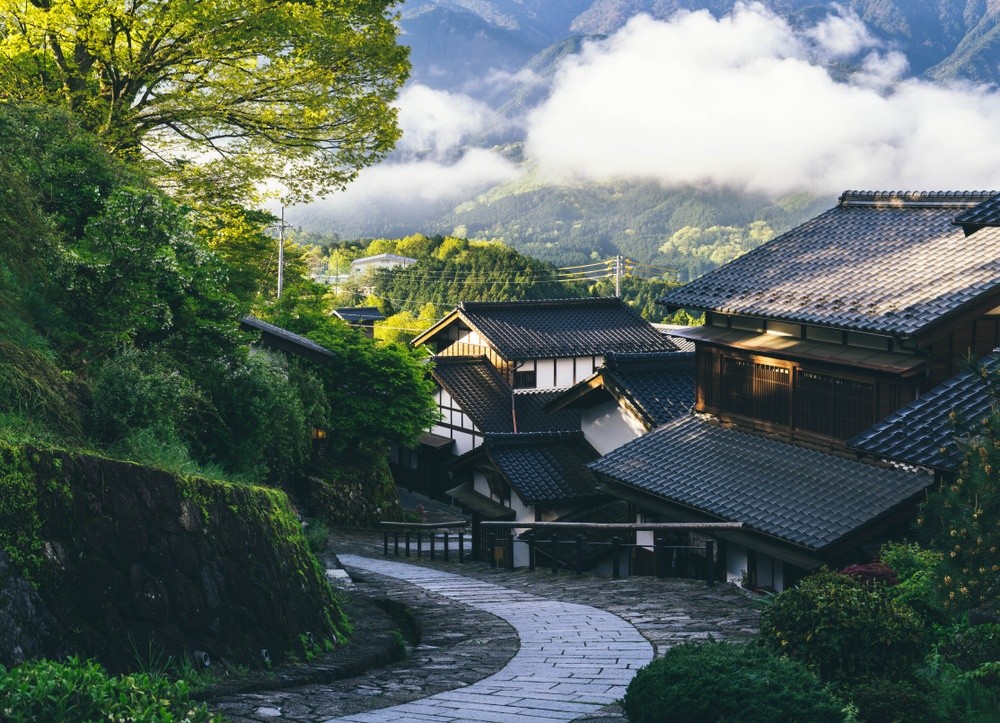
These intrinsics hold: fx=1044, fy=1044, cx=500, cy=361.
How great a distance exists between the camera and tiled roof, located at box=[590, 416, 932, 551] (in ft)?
54.0

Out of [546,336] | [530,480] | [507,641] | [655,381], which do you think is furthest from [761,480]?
[546,336]

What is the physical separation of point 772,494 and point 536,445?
10513mm

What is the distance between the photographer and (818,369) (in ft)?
64.0

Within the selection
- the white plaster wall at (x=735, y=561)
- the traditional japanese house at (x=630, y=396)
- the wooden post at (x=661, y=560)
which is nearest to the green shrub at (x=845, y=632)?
the white plaster wall at (x=735, y=561)

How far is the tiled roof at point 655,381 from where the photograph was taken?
86.8 feet

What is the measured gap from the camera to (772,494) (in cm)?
1820

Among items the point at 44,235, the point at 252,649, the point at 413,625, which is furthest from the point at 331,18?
the point at 252,649

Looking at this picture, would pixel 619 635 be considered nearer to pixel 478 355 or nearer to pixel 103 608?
pixel 103 608

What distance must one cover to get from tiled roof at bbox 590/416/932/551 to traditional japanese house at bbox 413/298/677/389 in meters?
21.0

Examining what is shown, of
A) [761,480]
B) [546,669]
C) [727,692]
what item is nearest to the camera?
[727,692]

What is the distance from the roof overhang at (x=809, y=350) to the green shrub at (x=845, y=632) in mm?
9031

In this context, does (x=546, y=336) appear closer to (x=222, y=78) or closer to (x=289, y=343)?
(x=289, y=343)

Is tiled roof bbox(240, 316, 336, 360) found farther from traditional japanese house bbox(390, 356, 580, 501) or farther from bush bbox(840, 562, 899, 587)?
bush bbox(840, 562, 899, 587)

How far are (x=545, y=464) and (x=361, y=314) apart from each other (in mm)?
59143
